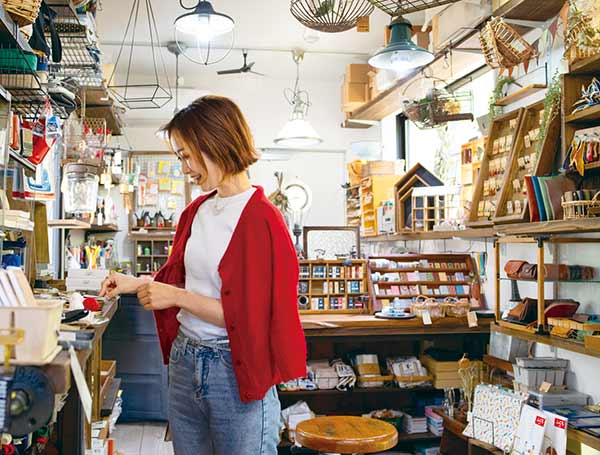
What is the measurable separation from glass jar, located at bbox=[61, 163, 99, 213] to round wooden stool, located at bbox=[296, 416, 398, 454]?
1.94 metres

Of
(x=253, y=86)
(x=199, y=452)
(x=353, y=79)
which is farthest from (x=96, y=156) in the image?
(x=253, y=86)

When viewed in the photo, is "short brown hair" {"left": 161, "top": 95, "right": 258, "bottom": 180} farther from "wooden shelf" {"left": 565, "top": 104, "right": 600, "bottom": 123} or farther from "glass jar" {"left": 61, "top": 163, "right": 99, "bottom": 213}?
"glass jar" {"left": 61, "top": 163, "right": 99, "bottom": 213}

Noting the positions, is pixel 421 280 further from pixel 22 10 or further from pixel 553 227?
pixel 22 10

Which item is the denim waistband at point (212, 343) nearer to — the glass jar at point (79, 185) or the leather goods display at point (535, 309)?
the leather goods display at point (535, 309)

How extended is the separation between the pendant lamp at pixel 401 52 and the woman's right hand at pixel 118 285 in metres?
2.53

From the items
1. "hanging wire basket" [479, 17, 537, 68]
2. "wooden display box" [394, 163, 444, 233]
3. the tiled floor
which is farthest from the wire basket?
the tiled floor

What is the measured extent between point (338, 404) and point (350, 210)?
3560mm

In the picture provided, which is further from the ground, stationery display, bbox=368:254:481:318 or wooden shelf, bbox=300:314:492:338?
stationery display, bbox=368:254:481:318

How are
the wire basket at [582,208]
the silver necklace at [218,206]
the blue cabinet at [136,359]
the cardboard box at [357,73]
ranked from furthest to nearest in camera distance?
1. the cardboard box at [357,73]
2. the blue cabinet at [136,359]
3. the wire basket at [582,208]
4. the silver necklace at [218,206]

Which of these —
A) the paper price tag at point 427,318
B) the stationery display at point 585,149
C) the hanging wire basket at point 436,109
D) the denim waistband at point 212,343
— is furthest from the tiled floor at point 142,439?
the stationery display at point 585,149

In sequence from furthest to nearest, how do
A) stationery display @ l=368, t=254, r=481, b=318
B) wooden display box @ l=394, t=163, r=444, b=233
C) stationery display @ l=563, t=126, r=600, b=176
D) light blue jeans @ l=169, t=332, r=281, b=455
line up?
wooden display box @ l=394, t=163, r=444, b=233
stationery display @ l=368, t=254, r=481, b=318
stationery display @ l=563, t=126, r=600, b=176
light blue jeans @ l=169, t=332, r=281, b=455

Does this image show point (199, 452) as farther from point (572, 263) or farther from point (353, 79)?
point (353, 79)

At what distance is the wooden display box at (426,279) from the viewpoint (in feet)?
15.6

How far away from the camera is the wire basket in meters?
2.73
